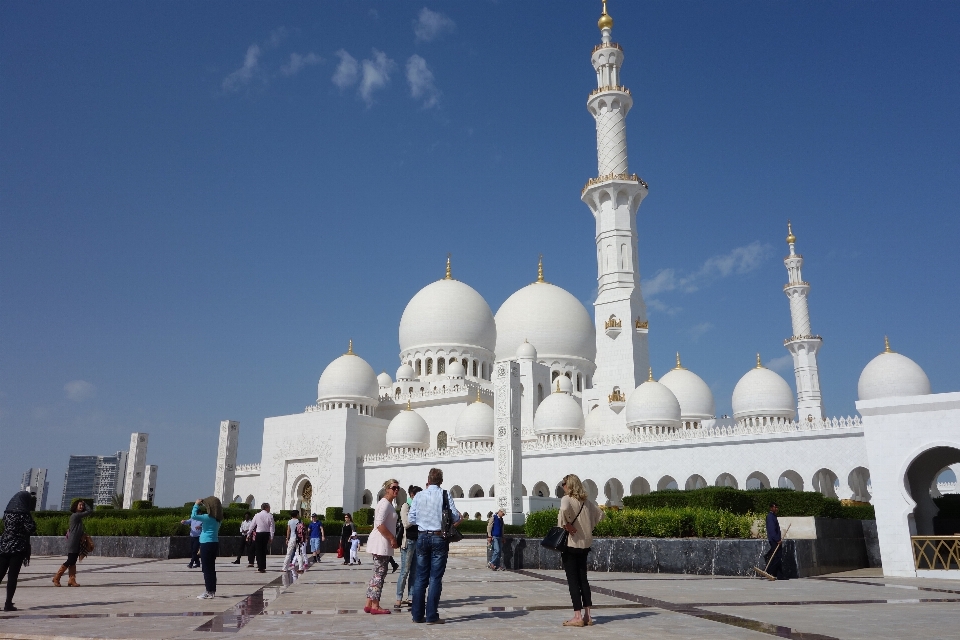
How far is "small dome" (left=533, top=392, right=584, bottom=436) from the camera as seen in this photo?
36125 mm

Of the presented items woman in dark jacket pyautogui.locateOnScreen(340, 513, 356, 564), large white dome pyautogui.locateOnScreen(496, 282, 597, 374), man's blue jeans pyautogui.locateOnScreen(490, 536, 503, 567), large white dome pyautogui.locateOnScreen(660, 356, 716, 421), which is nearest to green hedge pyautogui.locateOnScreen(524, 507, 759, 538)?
man's blue jeans pyautogui.locateOnScreen(490, 536, 503, 567)

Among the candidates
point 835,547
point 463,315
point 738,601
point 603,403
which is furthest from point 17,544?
point 463,315

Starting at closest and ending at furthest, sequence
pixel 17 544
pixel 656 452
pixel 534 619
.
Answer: pixel 534 619
pixel 17 544
pixel 656 452

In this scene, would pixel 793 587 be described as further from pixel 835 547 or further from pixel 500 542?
pixel 500 542

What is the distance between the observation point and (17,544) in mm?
8164

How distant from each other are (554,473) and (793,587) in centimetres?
2431

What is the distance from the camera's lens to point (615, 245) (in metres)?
37.9

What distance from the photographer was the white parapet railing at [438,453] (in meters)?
36.8

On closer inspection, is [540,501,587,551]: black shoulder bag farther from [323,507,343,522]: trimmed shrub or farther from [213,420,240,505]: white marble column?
[213,420,240,505]: white marble column

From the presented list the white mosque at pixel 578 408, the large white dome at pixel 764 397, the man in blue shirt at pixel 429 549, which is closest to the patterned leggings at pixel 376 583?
the man in blue shirt at pixel 429 549

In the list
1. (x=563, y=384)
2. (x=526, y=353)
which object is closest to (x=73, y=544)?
(x=563, y=384)

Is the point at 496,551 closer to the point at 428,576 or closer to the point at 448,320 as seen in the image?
the point at 428,576

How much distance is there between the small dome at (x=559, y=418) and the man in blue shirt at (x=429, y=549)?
29.1m

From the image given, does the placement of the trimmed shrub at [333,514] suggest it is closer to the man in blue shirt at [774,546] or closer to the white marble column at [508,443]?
the white marble column at [508,443]
